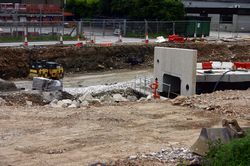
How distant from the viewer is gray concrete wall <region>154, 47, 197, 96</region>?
71.6ft

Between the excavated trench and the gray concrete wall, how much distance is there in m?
10.9

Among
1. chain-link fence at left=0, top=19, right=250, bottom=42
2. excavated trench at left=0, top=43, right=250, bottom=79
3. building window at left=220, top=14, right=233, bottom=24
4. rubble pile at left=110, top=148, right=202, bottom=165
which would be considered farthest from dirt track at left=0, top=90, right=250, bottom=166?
building window at left=220, top=14, right=233, bottom=24

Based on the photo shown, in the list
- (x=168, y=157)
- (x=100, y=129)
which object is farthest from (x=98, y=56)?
(x=168, y=157)

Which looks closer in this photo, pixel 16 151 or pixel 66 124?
pixel 16 151

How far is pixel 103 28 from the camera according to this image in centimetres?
4294

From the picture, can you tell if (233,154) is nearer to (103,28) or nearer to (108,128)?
(108,128)

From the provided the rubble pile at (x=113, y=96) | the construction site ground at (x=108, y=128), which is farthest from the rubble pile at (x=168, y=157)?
the rubble pile at (x=113, y=96)

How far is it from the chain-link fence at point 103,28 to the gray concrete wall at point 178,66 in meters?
15.7

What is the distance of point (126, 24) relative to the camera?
44.1 meters

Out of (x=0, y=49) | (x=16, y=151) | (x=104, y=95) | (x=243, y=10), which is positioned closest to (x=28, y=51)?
(x=0, y=49)

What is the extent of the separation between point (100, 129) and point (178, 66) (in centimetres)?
940

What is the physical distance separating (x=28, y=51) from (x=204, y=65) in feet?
42.1

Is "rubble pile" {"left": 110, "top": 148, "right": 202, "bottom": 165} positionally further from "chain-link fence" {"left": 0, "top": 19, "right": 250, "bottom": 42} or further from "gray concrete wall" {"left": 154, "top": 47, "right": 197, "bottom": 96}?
"chain-link fence" {"left": 0, "top": 19, "right": 250, "bottom": 42}

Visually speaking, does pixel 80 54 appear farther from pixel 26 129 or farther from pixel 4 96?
pixel 26 129
